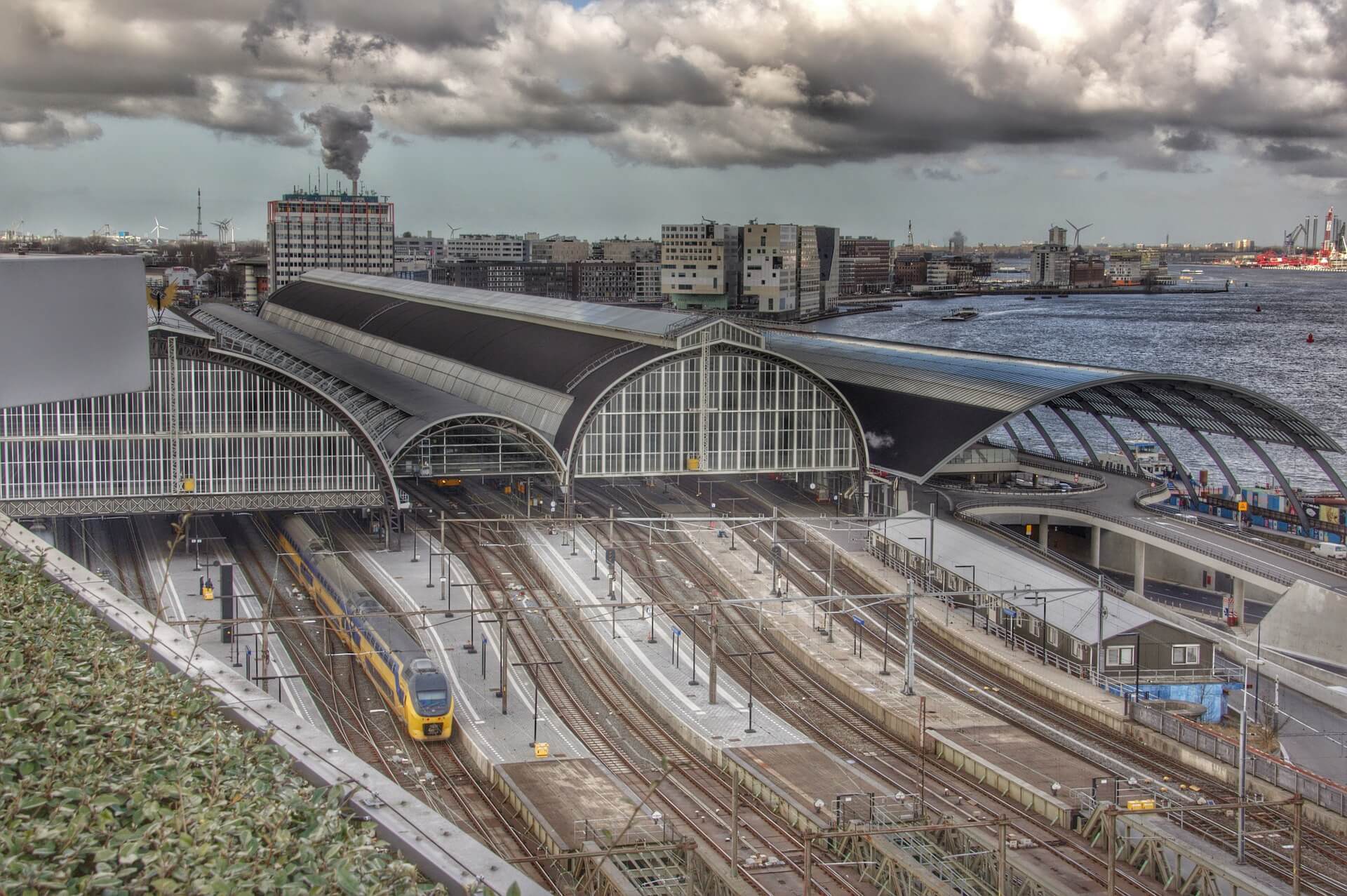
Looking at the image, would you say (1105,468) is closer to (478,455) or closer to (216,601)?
(478,455)

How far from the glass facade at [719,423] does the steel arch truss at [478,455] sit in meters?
2.34

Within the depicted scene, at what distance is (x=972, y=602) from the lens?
44.8m

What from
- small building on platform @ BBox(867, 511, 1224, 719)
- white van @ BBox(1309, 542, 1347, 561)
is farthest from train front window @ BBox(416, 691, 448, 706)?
white van @ BBox(1309, 542, 1347, 561)

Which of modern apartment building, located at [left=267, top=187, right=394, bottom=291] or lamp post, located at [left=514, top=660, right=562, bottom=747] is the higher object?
modern apartment building, located at [left=267, top=187, right=394, bottom=291]

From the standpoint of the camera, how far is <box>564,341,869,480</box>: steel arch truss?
51656 mm

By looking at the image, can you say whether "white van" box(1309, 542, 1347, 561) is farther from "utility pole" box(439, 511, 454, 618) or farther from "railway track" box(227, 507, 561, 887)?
"railway track" box(227, 507, 561, 887)

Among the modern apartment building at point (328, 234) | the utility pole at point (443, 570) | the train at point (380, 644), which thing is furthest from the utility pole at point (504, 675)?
the modern apartment building at point (328, 234)

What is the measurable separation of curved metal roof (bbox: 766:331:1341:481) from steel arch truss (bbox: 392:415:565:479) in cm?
1118

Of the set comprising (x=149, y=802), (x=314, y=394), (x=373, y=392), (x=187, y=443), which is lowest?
(x=187, y=443)

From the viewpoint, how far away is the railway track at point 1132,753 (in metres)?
25.7

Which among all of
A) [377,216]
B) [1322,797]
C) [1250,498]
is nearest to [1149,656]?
[1322,797]

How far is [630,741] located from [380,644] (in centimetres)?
758

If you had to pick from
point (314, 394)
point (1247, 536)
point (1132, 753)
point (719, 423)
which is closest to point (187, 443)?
point (314, 394)

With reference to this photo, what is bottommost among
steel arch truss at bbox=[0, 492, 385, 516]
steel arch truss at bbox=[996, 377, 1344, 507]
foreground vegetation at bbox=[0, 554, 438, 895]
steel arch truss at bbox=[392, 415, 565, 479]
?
steel arch truss at bbox=[0, 492, 385, 516]
